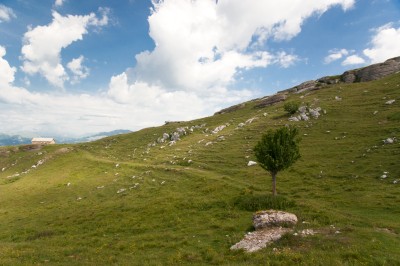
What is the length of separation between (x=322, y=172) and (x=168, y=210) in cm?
Answer: 2827

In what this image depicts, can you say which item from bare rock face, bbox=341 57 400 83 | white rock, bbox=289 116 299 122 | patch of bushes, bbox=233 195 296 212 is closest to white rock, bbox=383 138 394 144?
white rock, bbox=289 116 299 122

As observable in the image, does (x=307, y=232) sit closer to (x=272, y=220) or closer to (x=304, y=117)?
(x=272, y=220)

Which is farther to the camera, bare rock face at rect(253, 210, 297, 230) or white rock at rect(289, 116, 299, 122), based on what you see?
white rock at rect(289, 116, 299, 122)

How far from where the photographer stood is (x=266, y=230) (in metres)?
27.4

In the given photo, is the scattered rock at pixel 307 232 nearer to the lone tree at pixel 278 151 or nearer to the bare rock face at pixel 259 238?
the bare rock face at pixel 259 238

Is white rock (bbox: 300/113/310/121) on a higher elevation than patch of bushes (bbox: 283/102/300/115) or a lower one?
lower

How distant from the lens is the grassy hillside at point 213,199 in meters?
23.8

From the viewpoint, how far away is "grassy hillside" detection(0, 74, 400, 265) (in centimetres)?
2377

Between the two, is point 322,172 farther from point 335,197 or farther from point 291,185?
point 335,197

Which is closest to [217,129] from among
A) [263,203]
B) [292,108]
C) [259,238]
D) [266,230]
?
[292,108]

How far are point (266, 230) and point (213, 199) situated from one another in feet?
51.1

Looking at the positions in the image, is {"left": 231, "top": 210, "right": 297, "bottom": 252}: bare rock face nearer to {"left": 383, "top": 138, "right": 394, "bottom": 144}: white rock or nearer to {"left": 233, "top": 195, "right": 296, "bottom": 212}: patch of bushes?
{"left": 233, "top": 195, "right": 296, "bottom": 212}: patch of bushes

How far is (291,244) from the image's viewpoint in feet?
75.6

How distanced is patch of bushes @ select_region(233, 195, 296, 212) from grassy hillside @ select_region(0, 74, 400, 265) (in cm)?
30
